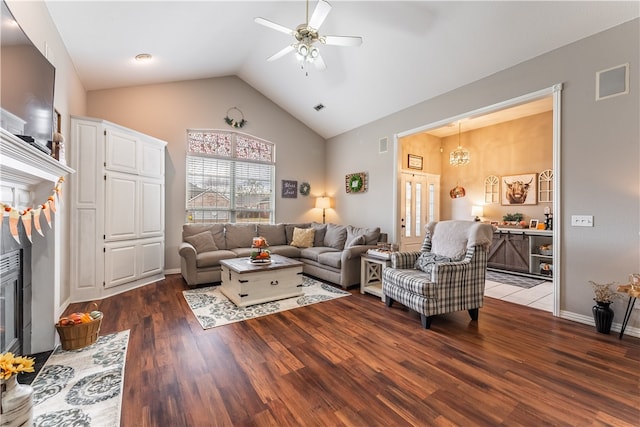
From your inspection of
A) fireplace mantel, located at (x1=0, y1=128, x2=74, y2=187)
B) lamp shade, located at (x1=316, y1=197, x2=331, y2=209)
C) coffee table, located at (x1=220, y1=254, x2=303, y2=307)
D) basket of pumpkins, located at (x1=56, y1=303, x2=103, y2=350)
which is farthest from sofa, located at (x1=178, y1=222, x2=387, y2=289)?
fireplace mantel, located at (x1=0, y1=128, x2=74, y2=187)

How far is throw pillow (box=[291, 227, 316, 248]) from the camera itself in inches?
209

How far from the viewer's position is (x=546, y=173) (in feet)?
17.3

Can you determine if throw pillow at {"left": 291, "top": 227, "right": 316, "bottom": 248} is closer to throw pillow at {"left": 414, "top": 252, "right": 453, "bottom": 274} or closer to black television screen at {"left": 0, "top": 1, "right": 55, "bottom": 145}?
throw pillow at {"left": 414, "top": 252, "right": 453, "bottom": 274}

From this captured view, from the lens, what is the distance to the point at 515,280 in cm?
480

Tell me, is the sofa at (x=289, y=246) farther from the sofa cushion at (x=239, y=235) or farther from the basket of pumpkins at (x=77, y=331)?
the basket of pumpkins at (x=77, y=331)

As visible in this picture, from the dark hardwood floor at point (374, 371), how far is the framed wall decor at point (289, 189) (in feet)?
11.8

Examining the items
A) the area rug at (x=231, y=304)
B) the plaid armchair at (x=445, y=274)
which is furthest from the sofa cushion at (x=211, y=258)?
the plaid armchair at (x=445, y=274)

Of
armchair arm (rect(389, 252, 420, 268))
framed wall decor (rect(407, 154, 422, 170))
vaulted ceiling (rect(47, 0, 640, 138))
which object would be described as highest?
vaulted ceiling (rect(47, 0, 640, 138))

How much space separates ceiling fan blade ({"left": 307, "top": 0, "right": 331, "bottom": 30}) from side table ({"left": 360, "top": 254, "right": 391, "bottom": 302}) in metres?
2.87

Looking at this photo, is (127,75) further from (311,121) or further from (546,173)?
(546,173)

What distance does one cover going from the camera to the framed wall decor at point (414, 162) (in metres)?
6.04

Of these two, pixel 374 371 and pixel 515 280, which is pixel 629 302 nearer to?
pixel 515 280

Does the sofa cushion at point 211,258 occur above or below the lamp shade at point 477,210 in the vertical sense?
below

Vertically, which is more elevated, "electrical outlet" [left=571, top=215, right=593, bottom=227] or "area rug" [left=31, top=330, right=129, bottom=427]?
"electrical outlet" [left=571, top=215, right=593, bottom=227]
